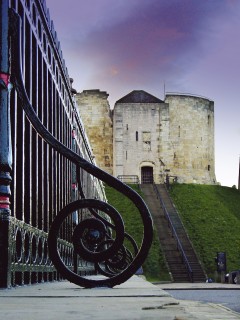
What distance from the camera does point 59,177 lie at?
5590 mm

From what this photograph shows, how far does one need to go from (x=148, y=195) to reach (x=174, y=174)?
11902 mm

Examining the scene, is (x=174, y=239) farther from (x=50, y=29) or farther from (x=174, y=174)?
(x=50, y=29)

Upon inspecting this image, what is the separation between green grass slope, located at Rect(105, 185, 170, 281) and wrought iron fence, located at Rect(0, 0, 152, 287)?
1996 centimetres

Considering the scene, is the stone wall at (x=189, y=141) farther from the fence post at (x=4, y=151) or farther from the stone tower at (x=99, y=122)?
the fence post at (x=4, y=151)

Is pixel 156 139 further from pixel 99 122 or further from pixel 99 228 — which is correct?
pixel 99 228

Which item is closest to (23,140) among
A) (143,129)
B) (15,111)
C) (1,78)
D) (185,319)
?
(15,111)

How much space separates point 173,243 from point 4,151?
Result: 28.6 meters

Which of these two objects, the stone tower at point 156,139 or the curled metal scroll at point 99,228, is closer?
the curled metal scroll at point 99,228

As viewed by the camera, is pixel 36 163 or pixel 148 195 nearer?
pixel 36 163

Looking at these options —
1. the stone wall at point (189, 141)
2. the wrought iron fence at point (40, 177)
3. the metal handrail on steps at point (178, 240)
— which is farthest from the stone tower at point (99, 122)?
the wrought iron fence at point (40, 177)

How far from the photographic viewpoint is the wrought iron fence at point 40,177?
7.50 feet

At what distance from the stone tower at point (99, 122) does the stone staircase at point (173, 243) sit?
11.5 metres

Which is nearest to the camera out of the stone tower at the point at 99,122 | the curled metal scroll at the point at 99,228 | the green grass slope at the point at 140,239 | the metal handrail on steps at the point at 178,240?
the curled metal scroll at the point at 99,228

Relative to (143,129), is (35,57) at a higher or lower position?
lower
